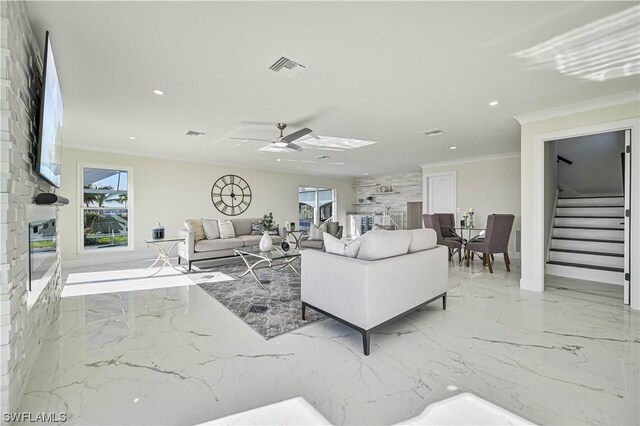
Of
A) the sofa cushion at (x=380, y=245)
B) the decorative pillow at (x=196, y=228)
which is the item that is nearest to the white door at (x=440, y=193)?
the sofa cushion at (x=380, y=245)

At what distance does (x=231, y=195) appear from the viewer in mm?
7320

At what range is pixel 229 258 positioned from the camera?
559cm

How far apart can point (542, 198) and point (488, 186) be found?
305 cm

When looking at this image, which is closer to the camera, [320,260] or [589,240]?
[320,260]

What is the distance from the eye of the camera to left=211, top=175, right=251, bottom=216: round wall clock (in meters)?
7.05

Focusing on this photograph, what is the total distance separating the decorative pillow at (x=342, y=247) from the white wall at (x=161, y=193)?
16.6 ft

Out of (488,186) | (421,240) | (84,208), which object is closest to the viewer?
(421,240)

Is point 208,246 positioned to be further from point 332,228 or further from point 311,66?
point 311,66

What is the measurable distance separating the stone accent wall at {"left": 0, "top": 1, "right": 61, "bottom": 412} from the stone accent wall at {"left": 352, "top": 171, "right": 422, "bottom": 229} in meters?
8.22

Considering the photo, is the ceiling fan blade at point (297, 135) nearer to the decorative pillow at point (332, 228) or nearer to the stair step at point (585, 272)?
the decorative pillow at point (332, 228)

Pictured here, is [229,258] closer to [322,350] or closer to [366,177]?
[322,350]

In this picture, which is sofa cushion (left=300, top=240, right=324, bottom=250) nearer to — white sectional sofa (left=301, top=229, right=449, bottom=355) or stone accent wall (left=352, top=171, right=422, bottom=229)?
white sectional sofa (left=301, top=229, right=449, bottom=355)

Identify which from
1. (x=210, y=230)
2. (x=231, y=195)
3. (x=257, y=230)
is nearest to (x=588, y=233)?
(x=257, y=230)

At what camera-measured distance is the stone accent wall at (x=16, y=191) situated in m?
1.35
